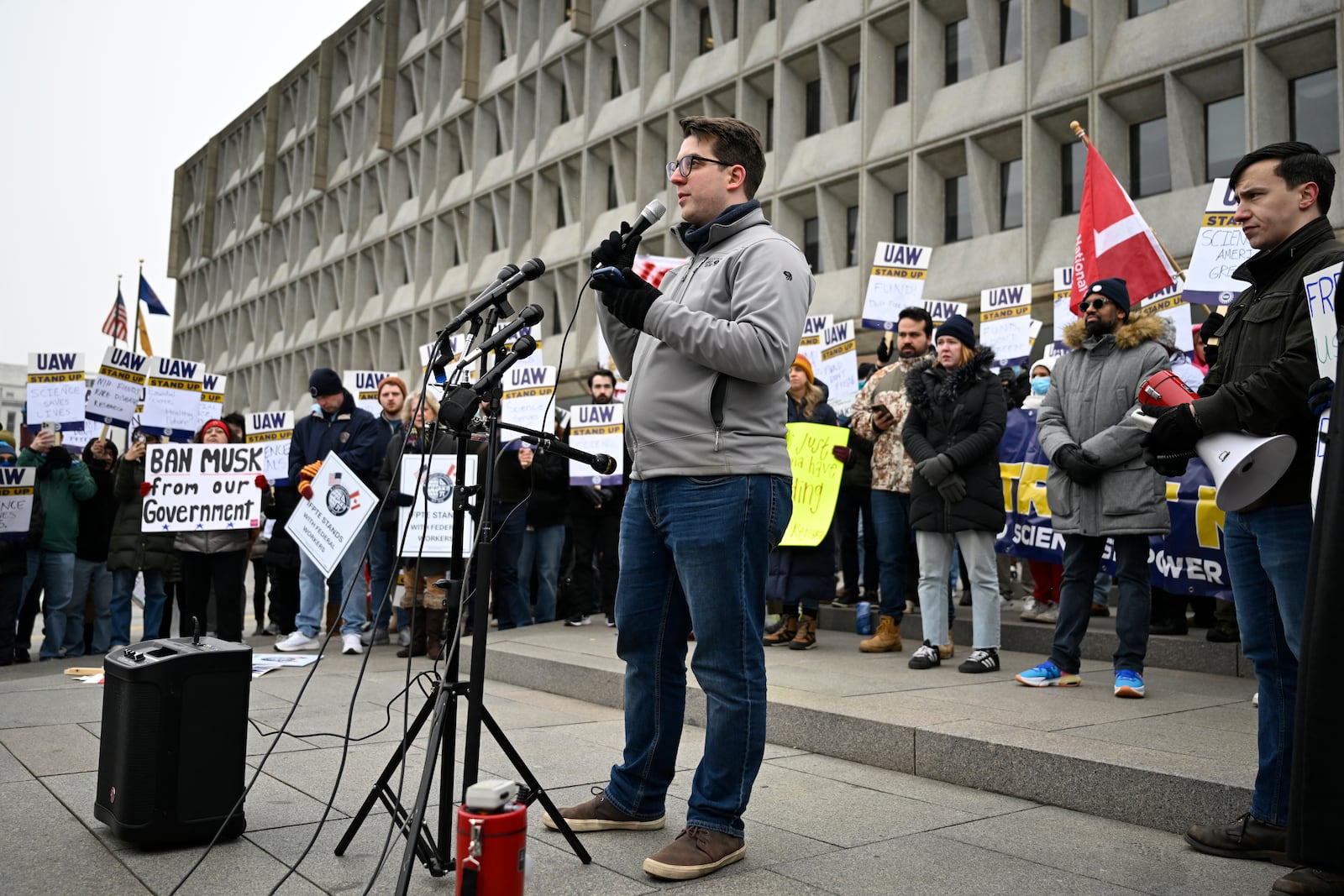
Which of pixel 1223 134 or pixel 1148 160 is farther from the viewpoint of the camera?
pixel 1148 160

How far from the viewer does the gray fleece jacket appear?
3285 mm

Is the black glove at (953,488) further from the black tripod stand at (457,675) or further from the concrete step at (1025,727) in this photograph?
the black tripod stand at (457,675)

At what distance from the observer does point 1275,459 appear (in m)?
3.34

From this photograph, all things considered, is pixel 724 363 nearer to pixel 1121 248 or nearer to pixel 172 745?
pixel 172 745

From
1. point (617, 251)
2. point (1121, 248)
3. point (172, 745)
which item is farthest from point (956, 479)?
point (172, 745)

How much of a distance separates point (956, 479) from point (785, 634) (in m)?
2.04

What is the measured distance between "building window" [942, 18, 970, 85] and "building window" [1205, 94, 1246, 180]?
203 inches

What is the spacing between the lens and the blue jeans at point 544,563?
1018 cm

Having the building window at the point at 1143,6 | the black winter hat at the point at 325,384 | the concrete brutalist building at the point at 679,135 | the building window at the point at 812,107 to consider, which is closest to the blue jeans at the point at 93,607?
the black winter hat at the point at 325,384

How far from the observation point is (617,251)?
321 cm

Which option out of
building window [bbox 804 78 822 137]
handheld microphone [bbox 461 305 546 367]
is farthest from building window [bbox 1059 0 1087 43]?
handheld microphone [bbox 461 305 546 367]

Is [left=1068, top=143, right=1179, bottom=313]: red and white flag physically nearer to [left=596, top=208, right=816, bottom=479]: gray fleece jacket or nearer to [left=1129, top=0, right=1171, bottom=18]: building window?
[left=596, top=208, right=816, bottom=479]: gray fleece jacket

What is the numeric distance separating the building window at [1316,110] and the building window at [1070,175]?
3.69 meters

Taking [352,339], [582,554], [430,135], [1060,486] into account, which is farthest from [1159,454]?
[352,339]
